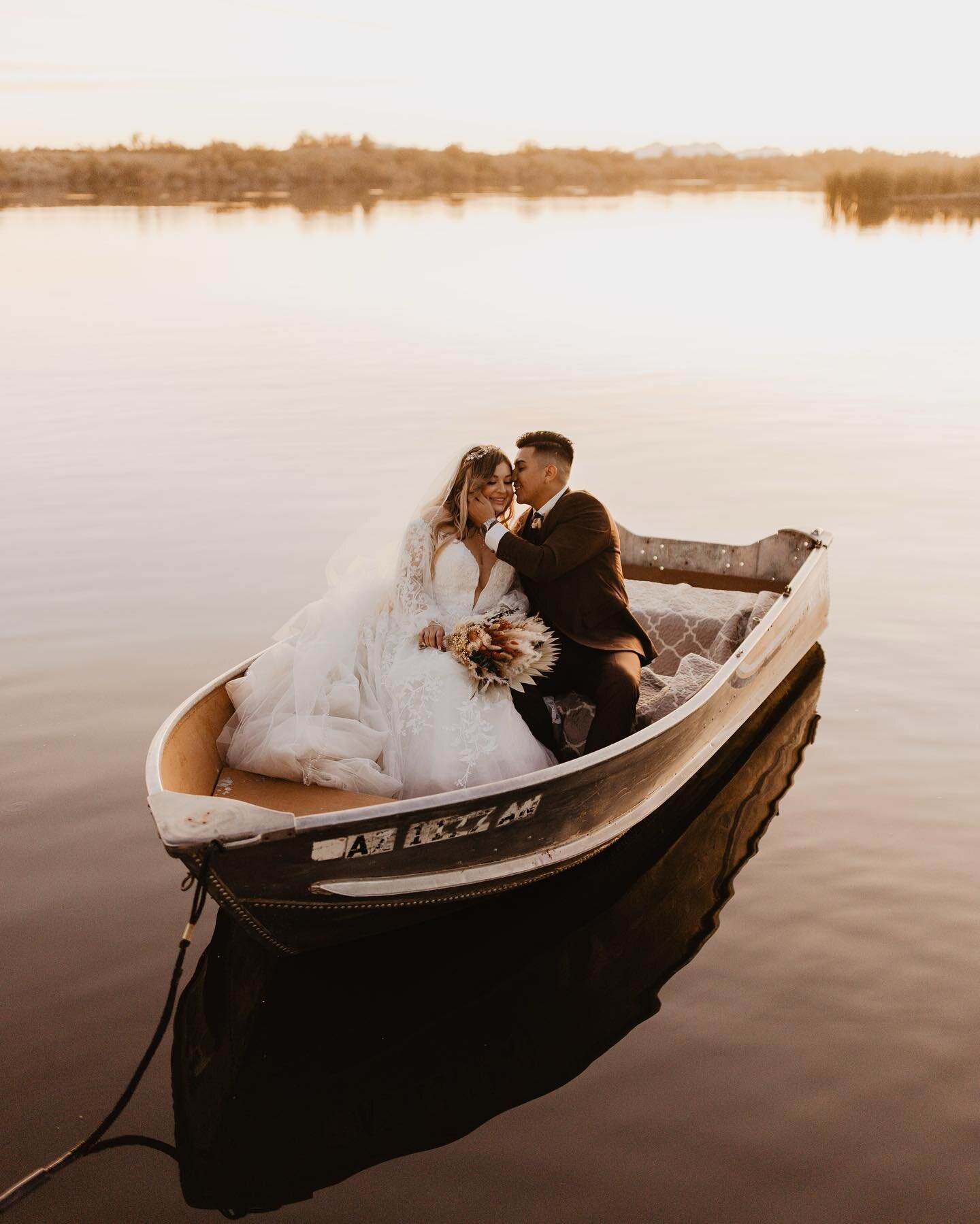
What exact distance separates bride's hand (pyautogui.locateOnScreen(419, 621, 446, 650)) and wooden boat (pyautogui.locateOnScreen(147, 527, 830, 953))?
2.43 feet

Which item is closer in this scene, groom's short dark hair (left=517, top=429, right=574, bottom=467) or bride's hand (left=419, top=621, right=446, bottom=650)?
bride's hand (left=419, top=621, right=446, bottom=650)

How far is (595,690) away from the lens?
198 inches

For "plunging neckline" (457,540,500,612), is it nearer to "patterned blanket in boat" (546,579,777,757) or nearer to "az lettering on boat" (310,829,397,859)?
→ "patterned blanket in boat" (546,579,777,757)

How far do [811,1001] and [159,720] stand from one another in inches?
150

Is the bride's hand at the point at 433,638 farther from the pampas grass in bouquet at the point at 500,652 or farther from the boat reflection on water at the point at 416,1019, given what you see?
the boat reflection on water at the point at 416,1019

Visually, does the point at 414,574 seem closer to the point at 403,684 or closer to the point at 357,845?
the point at 403,684

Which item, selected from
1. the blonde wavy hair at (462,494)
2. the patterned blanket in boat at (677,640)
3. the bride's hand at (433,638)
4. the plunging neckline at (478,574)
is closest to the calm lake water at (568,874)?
the blonde wavy hair at (462,494)

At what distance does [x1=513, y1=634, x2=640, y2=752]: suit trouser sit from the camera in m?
4.87

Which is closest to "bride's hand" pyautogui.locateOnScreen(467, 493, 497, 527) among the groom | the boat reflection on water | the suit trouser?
the groom

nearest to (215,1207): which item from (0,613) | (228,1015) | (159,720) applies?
(228,1015)

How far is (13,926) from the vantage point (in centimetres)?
468

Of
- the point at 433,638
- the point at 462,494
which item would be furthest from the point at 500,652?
the point at 462,494

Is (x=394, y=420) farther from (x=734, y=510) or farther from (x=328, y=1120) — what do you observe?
(x=328, y=1120)

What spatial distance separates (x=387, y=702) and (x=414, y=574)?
61 cm
